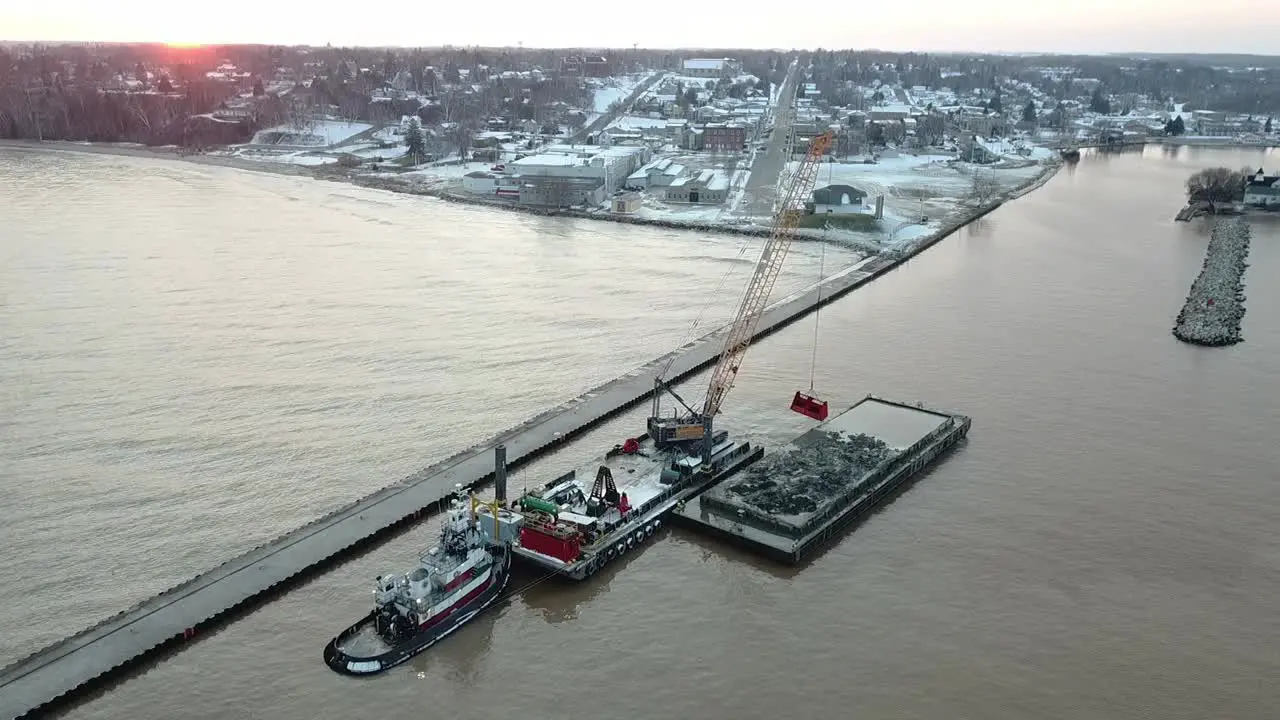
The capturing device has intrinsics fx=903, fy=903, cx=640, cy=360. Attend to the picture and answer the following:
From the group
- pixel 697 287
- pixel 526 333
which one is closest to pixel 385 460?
pixel 526 333

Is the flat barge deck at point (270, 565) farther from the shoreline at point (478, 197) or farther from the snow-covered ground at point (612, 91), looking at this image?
the snow-covered ground at point (612, 91)

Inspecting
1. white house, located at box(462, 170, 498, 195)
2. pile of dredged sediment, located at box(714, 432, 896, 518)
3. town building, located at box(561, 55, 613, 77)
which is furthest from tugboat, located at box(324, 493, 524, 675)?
town building, located at box(561, 55, 613, 77)

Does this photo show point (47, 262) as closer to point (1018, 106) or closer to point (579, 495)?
point (579, 495)

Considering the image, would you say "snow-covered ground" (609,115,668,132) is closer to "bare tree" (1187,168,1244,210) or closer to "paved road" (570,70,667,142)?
"paved road" (570,70,667,142)

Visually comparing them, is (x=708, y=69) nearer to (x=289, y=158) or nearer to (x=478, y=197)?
(x=289, y=158)

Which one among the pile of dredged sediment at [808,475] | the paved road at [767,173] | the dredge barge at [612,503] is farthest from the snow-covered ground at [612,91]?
the dredge barge at [612,503]
